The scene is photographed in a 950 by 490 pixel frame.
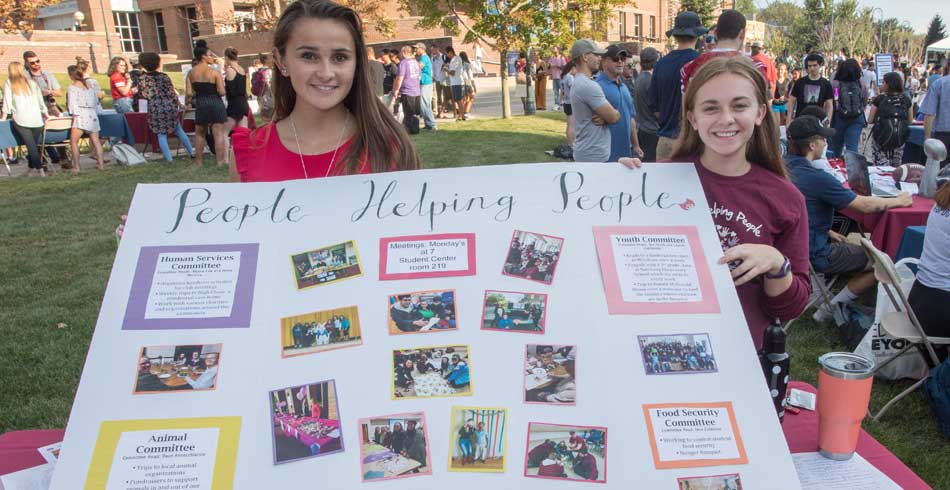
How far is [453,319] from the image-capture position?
1.43m

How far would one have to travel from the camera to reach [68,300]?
4746mm

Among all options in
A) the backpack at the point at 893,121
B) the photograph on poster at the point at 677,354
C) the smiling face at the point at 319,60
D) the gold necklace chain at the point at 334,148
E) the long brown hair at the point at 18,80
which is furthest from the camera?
the long brown hair at the point at 18,80

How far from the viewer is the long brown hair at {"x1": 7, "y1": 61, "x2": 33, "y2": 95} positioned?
28.9 ft

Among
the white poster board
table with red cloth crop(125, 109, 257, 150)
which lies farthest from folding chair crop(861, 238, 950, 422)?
table with red cloth crop(125, 109, 257, 150)

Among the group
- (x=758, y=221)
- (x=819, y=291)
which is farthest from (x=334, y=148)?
(x=819, y=291)

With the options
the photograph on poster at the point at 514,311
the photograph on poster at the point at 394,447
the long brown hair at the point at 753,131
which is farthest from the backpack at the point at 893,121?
the photograph on poster at the point at 394,447

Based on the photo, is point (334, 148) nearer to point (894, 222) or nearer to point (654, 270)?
point (654, 270)

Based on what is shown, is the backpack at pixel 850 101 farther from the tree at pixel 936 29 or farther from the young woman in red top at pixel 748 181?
the tree at pixel 936 29

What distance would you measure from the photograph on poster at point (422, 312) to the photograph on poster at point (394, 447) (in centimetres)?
20

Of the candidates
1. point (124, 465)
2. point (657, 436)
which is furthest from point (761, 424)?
point (124, 465)

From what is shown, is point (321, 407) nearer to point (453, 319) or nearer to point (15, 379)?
point (453, 319)

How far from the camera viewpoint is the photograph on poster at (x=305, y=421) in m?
1.29

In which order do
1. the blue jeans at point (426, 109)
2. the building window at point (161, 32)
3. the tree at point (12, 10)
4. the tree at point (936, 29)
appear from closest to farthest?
1. the blue jeans at point (426, 109)
2. the tree at point (12, 10)
3. the building window at point (161, 32)
4. the tree at point (936, 29)

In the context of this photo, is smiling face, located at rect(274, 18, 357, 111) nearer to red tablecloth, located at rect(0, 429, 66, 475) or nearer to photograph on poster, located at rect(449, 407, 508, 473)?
photograph on poster, located at rect(449, 407, 508, 473)
